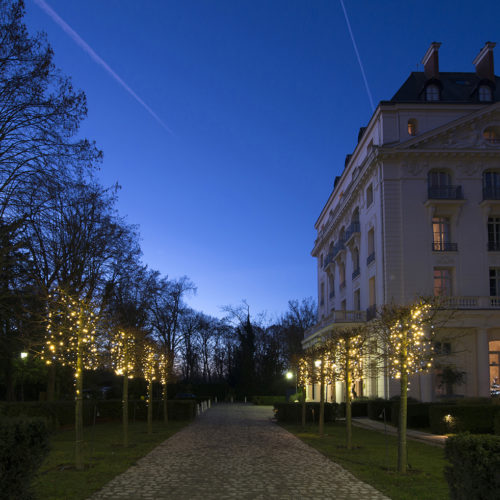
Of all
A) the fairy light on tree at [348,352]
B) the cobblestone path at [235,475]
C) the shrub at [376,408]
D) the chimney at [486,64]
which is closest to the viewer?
the cobblestone path at [235,475]

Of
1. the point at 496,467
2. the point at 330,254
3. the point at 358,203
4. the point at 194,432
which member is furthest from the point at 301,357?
the point at 330,254

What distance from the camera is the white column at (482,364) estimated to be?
36.8m

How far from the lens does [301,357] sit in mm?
30203

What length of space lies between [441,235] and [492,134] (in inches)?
305

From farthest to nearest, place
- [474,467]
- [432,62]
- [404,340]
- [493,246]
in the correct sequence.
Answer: [432,62] → [493,246] → [404,340] → [474,467]

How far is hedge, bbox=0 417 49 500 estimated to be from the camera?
25.6 ft

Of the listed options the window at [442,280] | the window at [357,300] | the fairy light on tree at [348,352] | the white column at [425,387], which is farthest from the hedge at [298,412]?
the window at [357,300]

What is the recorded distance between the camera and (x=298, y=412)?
110 feet

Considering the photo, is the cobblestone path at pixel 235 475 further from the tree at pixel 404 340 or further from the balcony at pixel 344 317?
the balcony at pixel 344 317

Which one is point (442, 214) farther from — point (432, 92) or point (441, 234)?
point (432, 92)

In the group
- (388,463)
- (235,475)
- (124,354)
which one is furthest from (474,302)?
(235,475)

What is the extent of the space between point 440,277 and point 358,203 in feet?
31.6

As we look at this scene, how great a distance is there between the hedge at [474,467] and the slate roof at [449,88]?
3570cm

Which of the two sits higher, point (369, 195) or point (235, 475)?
point (369, 195)
